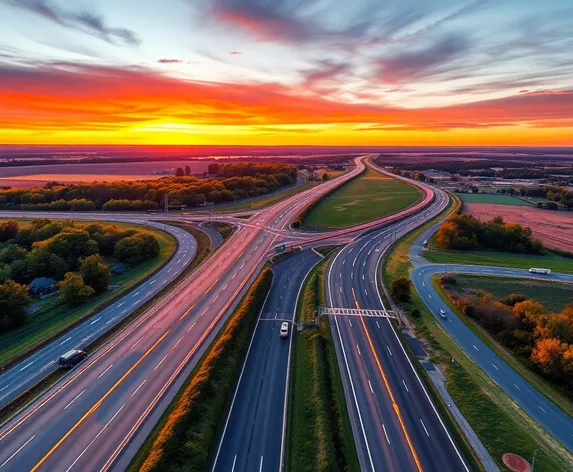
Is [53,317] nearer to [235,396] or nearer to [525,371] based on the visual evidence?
[235,396]

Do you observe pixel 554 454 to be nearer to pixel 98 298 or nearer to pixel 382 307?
pixel 382 307

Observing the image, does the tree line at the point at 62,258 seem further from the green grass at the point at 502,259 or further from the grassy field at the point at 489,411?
the green grass at the point at 502,259

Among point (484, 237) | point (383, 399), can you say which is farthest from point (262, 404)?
point (484, 237)

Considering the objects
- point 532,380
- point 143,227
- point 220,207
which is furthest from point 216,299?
point 220,207

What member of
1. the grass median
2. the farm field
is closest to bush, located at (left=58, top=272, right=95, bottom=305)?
the grass median

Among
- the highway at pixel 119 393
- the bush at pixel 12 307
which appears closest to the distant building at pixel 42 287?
the bush at pixel 12 307
